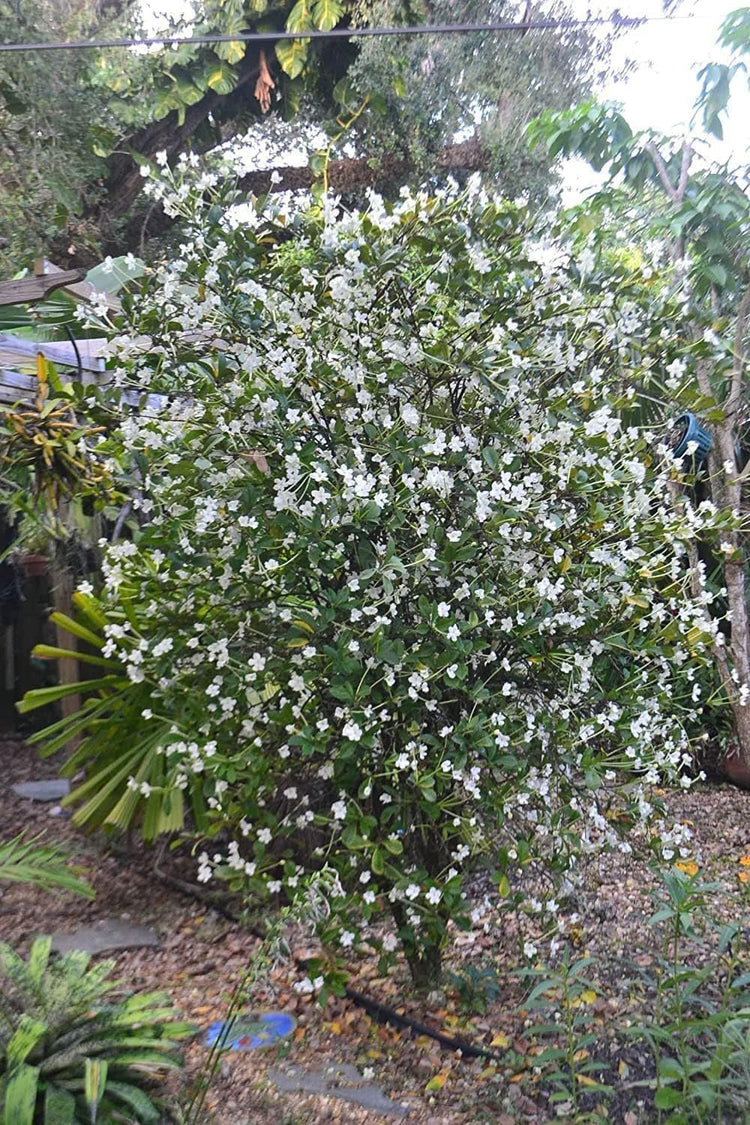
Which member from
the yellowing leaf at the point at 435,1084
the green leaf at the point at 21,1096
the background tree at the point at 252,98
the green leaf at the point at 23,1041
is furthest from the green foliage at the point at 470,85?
the green leaf at the point at 21,1096

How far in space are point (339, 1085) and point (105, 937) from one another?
1002 mm

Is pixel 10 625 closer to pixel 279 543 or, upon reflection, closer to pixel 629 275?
pixel 279 543

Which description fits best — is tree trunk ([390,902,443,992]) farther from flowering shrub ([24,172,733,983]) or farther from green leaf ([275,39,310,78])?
green leaf ([275,39,310,78])

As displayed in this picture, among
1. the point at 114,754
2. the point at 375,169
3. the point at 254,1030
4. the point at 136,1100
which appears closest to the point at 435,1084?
the point at 254,1030

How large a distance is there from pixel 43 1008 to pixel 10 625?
358 centimetres

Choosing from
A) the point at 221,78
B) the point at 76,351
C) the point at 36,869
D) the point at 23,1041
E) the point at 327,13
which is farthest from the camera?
the point at 221,78

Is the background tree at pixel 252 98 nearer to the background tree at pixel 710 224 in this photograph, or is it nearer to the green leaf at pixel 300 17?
the green leaf at pixel 300 17

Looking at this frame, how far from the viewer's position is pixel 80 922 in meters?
3.04

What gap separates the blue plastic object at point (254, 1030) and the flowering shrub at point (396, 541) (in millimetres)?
337

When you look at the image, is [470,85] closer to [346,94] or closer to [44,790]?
[346,94]

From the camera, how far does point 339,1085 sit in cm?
229

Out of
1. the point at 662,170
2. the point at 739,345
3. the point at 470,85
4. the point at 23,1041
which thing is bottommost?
the point at 23,1041

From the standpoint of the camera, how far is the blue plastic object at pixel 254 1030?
234 centimetres

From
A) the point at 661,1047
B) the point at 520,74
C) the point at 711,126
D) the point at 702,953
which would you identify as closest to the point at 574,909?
the point at 702,953
